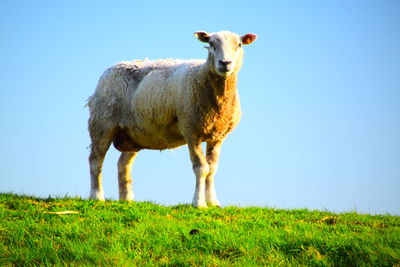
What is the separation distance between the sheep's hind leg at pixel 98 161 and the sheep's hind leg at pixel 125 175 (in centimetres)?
84

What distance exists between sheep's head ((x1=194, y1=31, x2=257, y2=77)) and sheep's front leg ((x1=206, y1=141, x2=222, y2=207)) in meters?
1.67

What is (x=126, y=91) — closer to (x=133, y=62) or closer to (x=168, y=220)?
(x=133, y=62)

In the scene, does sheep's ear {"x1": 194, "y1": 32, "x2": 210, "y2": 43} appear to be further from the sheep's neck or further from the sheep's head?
the sheep's neck

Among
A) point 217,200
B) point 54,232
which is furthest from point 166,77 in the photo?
point 54,232

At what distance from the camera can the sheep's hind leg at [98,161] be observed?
39.6 ft

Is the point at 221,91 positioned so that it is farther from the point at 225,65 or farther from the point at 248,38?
the point at 248,38

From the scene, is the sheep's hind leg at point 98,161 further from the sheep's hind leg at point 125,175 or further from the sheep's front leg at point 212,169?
the sheep's front leg at point 212,169

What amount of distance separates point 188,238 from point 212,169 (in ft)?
12.3

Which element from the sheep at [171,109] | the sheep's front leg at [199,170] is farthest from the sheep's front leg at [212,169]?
the sheep's front leg at [199,170]

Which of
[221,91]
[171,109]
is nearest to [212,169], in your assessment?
[171,109]

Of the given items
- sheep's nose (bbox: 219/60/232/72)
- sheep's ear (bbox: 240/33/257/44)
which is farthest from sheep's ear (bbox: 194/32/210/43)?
sheep's nose (bbox: 219/60/232/72)

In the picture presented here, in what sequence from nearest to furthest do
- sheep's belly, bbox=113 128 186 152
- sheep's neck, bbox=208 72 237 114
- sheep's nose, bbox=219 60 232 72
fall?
1. sheep's nose, bbox=219 60 232 72
2. sheep's neck, bbox=208 72 237 114
3. sheep's belly, bbox=113 128 186 152

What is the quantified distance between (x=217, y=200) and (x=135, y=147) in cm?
262

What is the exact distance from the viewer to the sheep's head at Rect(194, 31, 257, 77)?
31.8ft
